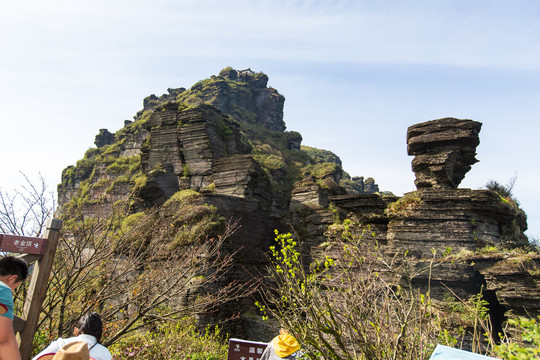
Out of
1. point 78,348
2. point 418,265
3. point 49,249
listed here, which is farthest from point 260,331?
point 78,348

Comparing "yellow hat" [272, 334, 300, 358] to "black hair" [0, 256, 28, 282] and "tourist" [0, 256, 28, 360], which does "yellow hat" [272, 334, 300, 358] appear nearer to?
"tourist" [0, 256, 28, 360]

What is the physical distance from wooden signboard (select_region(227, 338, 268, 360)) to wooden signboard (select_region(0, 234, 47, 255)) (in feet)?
13.8

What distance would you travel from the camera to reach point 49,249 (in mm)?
4719

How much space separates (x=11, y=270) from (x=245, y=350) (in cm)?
489

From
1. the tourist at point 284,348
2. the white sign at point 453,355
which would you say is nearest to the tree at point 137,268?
the tourist at point 284,348

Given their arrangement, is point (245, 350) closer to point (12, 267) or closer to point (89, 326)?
point (89, 326)

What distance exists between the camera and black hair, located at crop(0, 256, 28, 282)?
3.44 meters

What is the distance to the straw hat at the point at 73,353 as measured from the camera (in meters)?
2.80

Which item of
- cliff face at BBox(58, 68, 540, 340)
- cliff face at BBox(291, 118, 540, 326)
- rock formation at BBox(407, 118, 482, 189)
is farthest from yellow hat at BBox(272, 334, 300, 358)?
rock formation at BBox(407, 118, 482, 189)

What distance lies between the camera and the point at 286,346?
531cm

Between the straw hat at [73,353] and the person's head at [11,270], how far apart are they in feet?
3.71

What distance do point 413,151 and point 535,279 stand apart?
21.8 feet

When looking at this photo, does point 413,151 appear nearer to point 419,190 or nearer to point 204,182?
point 419,190

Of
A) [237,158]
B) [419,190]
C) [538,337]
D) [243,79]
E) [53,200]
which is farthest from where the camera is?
[243,79]
